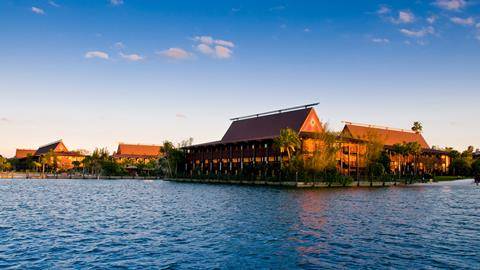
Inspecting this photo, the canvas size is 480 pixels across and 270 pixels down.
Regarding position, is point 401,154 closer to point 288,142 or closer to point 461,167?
point 461,167

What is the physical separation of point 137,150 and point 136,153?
2.01 m

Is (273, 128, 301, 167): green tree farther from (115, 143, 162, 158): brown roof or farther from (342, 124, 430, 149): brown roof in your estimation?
(115, 143, 162, 158): brown roof

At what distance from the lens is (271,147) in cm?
9381

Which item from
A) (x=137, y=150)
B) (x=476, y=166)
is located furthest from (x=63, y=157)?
(x=476, y=166)

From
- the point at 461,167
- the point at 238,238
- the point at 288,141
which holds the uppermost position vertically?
the point at 288,141

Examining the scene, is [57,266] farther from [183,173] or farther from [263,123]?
[183,173]

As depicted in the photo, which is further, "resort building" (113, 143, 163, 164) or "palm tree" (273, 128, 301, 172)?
"resort building" (113, 143, 163, 164)

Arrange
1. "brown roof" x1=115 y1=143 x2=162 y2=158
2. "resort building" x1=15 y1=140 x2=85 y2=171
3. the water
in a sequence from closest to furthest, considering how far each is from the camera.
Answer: the water
"resort building" x1=15 y1=140 x2=85 y2=171
"brown roof" x1=115 y1=143 x2=162 y2=158

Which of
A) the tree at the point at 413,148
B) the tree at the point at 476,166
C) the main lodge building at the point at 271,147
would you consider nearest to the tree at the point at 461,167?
the tree at the point at 476,166

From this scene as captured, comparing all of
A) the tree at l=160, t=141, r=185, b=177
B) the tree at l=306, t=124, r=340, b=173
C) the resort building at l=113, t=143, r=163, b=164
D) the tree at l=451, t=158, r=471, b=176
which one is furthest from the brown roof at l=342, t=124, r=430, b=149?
the resort building at l=113, t=143, r=163, b=164

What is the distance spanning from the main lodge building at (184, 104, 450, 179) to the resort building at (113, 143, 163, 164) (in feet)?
200

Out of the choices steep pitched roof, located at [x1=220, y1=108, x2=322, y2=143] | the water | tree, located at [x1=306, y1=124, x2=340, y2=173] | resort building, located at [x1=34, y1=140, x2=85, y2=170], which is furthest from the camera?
resort building, located at [x1=34, y1=140, x2=85, y2=170]

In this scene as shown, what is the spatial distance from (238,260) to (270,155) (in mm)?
75269

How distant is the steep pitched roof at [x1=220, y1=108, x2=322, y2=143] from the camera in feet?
327
